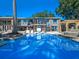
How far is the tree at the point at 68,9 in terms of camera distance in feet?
135

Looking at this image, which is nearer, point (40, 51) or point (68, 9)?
point (40, 51)

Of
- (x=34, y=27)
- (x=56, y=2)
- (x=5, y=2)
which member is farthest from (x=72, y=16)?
(x=5, y=2)

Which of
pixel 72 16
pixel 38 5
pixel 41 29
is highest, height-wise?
pixel 38 5

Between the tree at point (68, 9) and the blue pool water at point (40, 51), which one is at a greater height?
the tree at point (68, 9)

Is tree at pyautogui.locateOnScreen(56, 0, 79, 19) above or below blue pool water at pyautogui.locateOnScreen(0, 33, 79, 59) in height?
above

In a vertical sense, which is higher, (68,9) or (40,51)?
(68,9)

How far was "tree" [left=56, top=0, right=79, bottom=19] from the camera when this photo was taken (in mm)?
41250

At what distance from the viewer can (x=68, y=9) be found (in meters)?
42.3

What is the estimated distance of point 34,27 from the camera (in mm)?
41094

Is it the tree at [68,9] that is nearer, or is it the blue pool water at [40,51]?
the blue pool water at [40,51]

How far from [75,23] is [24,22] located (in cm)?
1280

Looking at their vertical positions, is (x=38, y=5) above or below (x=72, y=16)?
above

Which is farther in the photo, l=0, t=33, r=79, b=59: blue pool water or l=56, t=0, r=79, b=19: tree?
l=56, t=0, r=79, b=19: tree

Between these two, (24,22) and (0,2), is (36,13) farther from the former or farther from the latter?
(24,22)
